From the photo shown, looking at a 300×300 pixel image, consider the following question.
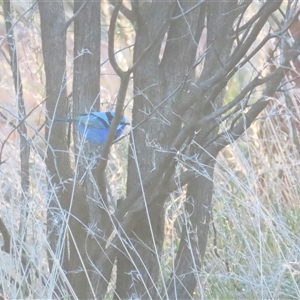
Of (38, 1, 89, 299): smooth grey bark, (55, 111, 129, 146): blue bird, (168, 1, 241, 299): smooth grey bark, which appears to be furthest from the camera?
(168, 1, 241, 299): smooth grey bark

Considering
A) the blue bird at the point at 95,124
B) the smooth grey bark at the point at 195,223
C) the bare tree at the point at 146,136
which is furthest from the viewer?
the smooth grey bark at the point at 195,223

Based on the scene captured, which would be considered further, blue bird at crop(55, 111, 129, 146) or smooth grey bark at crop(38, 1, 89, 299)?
blue bird at crop(55, 111, 129, 146)

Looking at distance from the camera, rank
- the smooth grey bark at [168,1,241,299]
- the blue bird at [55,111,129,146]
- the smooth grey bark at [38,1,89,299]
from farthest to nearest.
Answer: the smooth grey bark at [168,1,241,299], the blue bird at [55,111,129,146], the smooth grey bark at [38,1,89,299]

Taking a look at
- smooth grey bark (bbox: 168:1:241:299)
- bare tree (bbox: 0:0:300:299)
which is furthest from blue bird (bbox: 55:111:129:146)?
smooth grey bark (bbox: 168:1:241:299)

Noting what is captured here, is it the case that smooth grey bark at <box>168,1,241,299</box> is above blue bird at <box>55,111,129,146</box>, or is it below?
below

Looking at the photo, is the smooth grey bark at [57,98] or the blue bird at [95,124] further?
the blue bird at [95,124]

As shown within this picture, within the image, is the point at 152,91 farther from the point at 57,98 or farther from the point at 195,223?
the point at 195,223

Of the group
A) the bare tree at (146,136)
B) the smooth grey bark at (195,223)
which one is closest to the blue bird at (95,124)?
the bare tree at (146,136)

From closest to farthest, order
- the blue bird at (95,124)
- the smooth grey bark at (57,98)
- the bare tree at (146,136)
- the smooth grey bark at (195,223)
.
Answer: the bare tree at (146,136), the smooth grey bark at (57,98), the blue bird at (95,124), the smooth grey bark at (195,223)

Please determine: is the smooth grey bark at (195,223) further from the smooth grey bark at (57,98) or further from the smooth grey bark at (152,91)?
the smooth grey bark at (57,98)

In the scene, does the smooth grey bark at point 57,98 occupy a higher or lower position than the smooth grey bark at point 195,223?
higher

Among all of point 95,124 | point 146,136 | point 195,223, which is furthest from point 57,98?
point 195,223

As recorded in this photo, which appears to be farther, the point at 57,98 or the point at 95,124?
the point at 95,124

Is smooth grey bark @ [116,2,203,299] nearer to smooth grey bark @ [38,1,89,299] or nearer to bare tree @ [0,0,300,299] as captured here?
bare tree @ [0,0,300,299]
